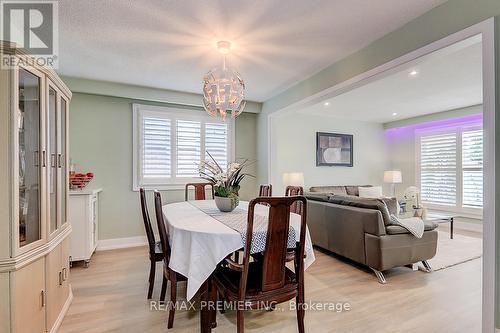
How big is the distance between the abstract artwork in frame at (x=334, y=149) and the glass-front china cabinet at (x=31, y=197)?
496 centimetres

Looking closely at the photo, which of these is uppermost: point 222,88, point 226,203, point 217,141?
point 222,88

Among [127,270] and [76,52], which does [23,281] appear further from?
[76,52]

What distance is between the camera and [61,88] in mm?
2217

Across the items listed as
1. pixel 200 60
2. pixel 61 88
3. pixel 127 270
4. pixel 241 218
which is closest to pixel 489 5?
pixel 241 218

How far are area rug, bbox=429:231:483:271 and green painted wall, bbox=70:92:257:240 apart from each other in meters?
4.32

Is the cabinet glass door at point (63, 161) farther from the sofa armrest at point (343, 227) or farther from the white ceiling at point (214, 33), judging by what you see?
the sofa armrest at point (343, 227)

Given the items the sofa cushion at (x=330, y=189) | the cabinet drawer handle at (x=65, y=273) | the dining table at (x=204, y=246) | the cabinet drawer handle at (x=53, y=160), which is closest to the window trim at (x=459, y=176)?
the sofa cushion at (x=330, y=189)

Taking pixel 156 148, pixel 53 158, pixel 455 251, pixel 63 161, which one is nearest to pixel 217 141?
pixel 156 148

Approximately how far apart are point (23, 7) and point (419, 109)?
6.53 meters

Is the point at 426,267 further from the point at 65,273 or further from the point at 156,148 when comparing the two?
the point at 156,148

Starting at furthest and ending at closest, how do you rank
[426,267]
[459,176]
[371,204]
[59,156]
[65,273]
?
[459,176] < [426,267] < [371,204] < [65,273] < [59,156]

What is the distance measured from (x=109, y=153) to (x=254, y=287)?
3380mm

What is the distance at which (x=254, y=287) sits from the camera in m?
1.74

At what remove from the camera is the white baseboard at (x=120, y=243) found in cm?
402
